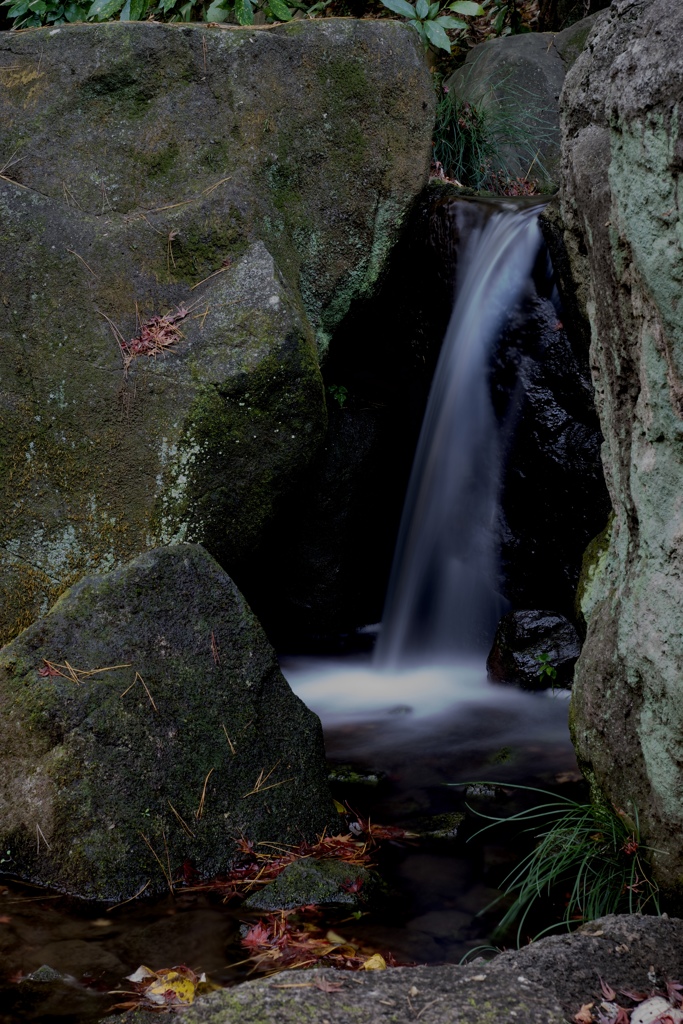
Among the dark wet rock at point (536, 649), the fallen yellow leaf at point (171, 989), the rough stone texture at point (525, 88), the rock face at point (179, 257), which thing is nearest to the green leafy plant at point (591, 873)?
the fallen yellow leaf at point (171, 989)

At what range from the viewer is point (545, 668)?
14.2 feet

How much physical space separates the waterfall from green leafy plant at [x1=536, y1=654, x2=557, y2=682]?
0.69 meters

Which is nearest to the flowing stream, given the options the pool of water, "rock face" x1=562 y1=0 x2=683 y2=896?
the pool of water

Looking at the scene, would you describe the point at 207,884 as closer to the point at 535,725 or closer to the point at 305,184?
the point at 535,725

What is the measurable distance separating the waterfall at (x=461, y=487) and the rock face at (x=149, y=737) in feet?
6.93

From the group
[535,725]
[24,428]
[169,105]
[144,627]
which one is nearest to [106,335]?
[24,428]

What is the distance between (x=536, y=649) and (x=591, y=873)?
1948 mm

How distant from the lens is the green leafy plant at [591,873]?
2352 millimetres

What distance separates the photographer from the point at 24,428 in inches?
164

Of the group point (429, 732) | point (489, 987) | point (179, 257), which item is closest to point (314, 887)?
point (489, 987)

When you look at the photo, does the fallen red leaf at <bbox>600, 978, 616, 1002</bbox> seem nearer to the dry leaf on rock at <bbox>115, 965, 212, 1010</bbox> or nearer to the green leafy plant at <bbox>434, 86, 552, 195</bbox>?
the dry leaf on rock at <bbox>115, 965, 212, 1010</bbox>

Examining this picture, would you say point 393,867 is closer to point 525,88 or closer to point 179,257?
point 179,257

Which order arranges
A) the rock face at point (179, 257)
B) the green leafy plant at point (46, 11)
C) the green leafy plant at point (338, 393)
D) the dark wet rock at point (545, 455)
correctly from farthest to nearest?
the green leafy plant at point (46, 11) → the green leafy plant at point (338, 393) → the dark wet rock at point (545, 455) → the rock face at point (179, 257)

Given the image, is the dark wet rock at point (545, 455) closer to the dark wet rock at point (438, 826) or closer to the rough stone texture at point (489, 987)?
the dark wet rock at point (438, 826)
